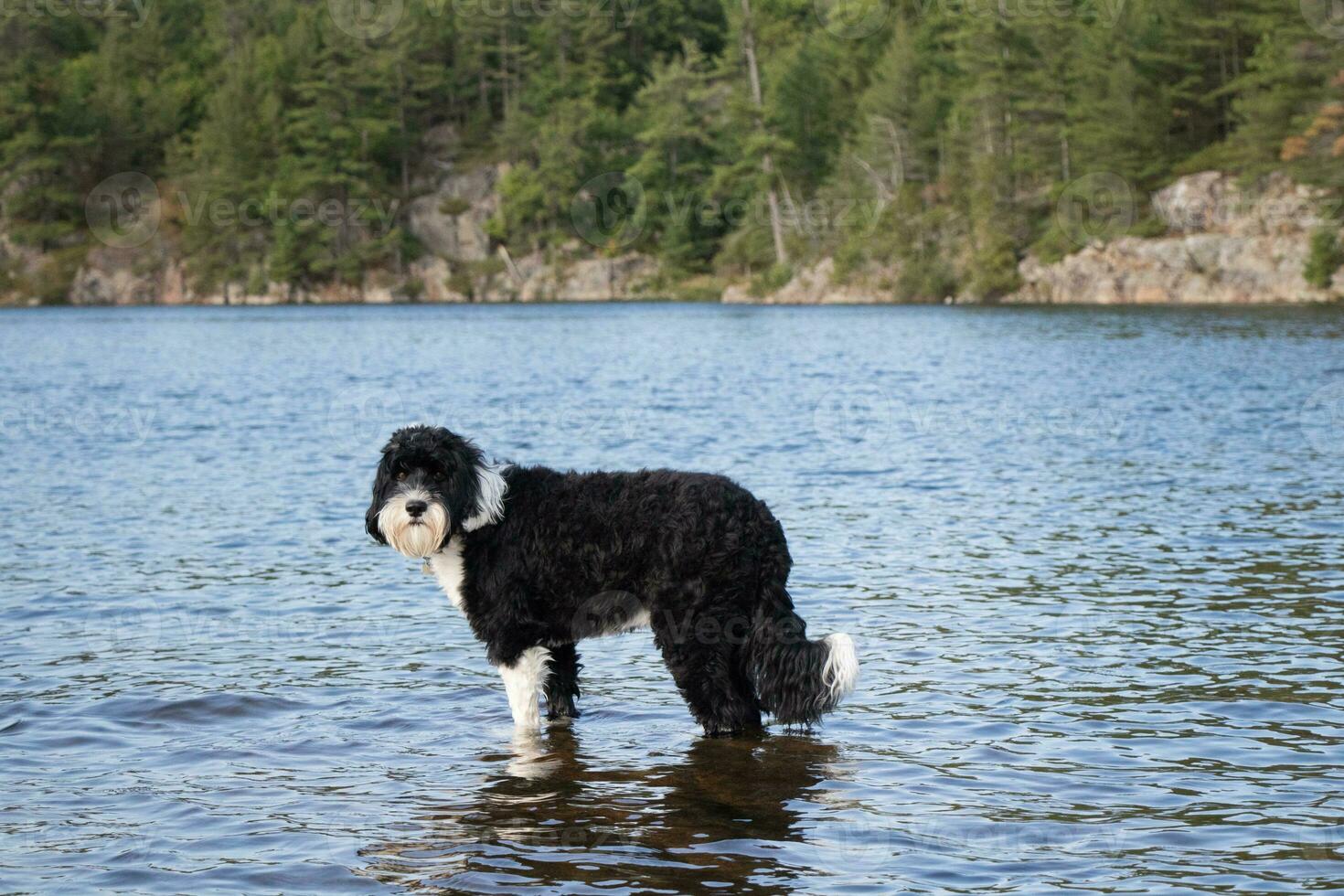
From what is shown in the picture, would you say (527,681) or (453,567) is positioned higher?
(453,567)

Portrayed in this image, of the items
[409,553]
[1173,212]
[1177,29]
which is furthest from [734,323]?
[409,553]

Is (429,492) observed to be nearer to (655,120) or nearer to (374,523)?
(374,523)

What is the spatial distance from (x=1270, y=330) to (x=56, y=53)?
135 meters

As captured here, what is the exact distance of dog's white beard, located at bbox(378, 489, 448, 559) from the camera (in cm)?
772

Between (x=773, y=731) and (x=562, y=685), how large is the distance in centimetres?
136

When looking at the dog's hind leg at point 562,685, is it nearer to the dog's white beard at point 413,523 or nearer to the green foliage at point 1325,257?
the dog's white beard at point 413,523

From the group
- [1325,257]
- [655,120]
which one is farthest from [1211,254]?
[655,120]

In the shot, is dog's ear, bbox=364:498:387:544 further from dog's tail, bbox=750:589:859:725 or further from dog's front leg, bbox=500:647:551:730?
dog's tail, bbox=750:589:859:725

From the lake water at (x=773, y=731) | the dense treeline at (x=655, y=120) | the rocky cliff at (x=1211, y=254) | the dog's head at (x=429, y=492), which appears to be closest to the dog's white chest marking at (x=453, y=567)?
the dog's head at (x=429, y=492)

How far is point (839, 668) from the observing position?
743cm

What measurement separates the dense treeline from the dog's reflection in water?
264 ft

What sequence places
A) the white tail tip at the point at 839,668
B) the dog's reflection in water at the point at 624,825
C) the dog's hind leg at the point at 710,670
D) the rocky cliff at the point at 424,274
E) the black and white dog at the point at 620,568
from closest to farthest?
the dog's reflection in water at the point at 624,825 < the white tail tip at the point at 839,668 < the black and white dog at the point at 620,568 < the dog's hind leg at the point at 710,670 < the rocky cliff at the point at 424,274

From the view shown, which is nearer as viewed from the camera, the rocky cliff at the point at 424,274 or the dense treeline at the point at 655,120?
the dense treeline at the point at 655,120

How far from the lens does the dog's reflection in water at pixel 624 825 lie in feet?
20.8
